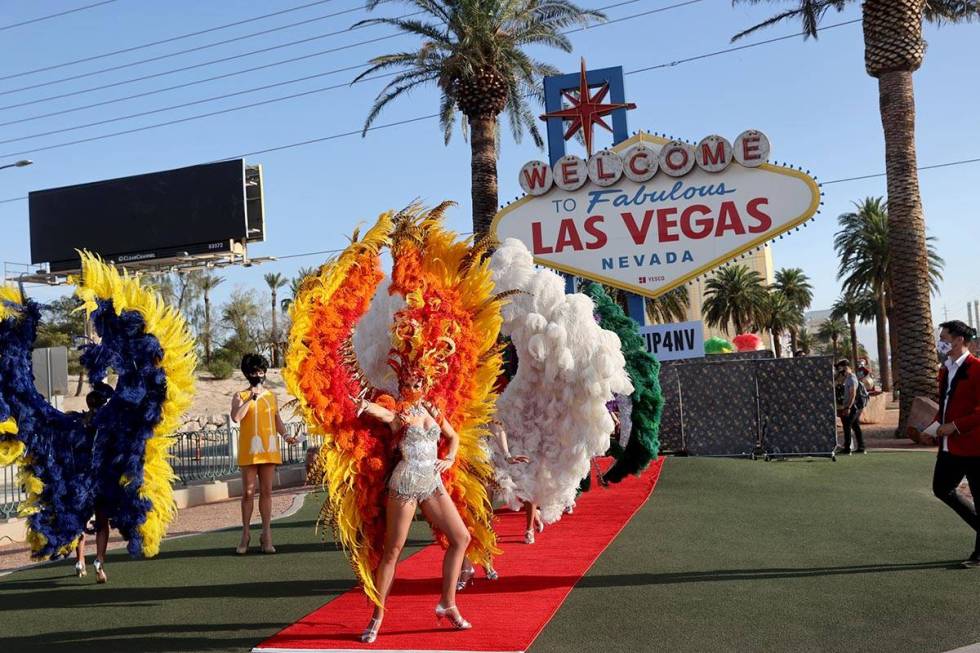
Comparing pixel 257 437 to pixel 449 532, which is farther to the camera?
pixel 257 437

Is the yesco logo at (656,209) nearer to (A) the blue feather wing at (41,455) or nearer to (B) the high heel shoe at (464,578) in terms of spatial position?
(B) the high heel shoe at (464,578)

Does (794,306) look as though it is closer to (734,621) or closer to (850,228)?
(850,228)

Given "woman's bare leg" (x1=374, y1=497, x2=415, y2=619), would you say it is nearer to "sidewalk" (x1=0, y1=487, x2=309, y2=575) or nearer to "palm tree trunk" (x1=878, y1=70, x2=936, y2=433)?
"sidewalk" (x1=0, y1=487, x2=309, y2=575)

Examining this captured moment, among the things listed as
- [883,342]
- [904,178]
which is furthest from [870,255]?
[904,178]

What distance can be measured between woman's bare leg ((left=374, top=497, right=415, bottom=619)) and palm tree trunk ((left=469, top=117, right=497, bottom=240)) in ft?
51.1

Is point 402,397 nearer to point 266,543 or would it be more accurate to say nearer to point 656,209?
point 266,543

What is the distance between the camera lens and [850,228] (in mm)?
46375

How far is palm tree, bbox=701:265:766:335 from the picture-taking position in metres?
58.3

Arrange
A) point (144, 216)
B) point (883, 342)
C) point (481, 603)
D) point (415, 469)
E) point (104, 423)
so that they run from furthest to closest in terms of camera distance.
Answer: point (883, 342)
point (144, 216)
point (104, 423)
point (481, 603)
point (415, 469)

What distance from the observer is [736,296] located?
191 feet

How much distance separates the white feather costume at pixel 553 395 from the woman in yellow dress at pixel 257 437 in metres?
2.10

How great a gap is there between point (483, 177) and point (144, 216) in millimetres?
21193

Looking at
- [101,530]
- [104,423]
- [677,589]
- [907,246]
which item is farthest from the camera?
[907,246]

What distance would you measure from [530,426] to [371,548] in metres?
2.80
